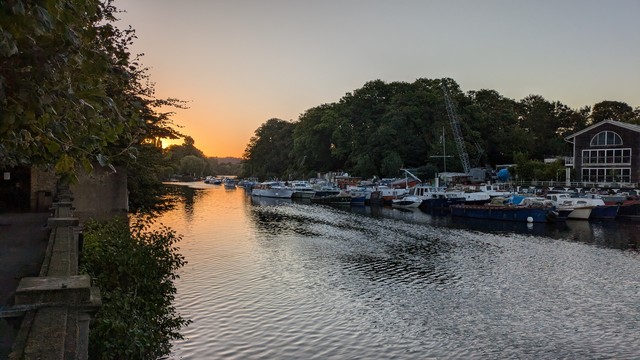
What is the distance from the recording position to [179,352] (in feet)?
40.1

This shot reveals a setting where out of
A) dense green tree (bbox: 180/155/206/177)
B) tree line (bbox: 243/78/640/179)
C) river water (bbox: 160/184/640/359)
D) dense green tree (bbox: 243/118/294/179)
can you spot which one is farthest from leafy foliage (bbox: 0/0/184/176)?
dense green tree (bbox: 180/155/206/177)

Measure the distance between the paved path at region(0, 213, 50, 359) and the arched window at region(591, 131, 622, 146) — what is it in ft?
209

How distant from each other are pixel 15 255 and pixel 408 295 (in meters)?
12.9

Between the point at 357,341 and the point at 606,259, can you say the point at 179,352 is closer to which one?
the point at 357,341

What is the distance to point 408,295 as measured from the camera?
1839cm

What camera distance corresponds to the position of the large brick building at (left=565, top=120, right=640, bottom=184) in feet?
195

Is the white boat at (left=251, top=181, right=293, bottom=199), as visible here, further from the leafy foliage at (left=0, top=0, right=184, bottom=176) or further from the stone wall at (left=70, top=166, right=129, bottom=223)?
the leafy foliage at (left=0, top=0, right=184, bottom=176)

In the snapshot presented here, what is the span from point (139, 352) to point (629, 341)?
43.3 ft

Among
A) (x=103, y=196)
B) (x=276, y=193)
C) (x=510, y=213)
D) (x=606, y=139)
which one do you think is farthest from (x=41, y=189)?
(x=606, y=139)

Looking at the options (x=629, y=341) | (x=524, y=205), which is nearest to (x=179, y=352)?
(x=629, y=341)

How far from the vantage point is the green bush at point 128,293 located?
8.30 meters

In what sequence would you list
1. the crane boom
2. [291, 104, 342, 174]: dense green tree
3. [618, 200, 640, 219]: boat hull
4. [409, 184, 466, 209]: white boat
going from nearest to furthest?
[618, 200, 640, 219]: boat hull → [409, 184, 466, 209]: white boat → the crane boom → [291, 104, 342, 174]: dense green tree

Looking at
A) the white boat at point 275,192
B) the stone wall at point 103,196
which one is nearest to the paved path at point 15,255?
the stone wall at point 103,196

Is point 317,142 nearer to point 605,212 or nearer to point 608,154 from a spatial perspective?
point 608,154
